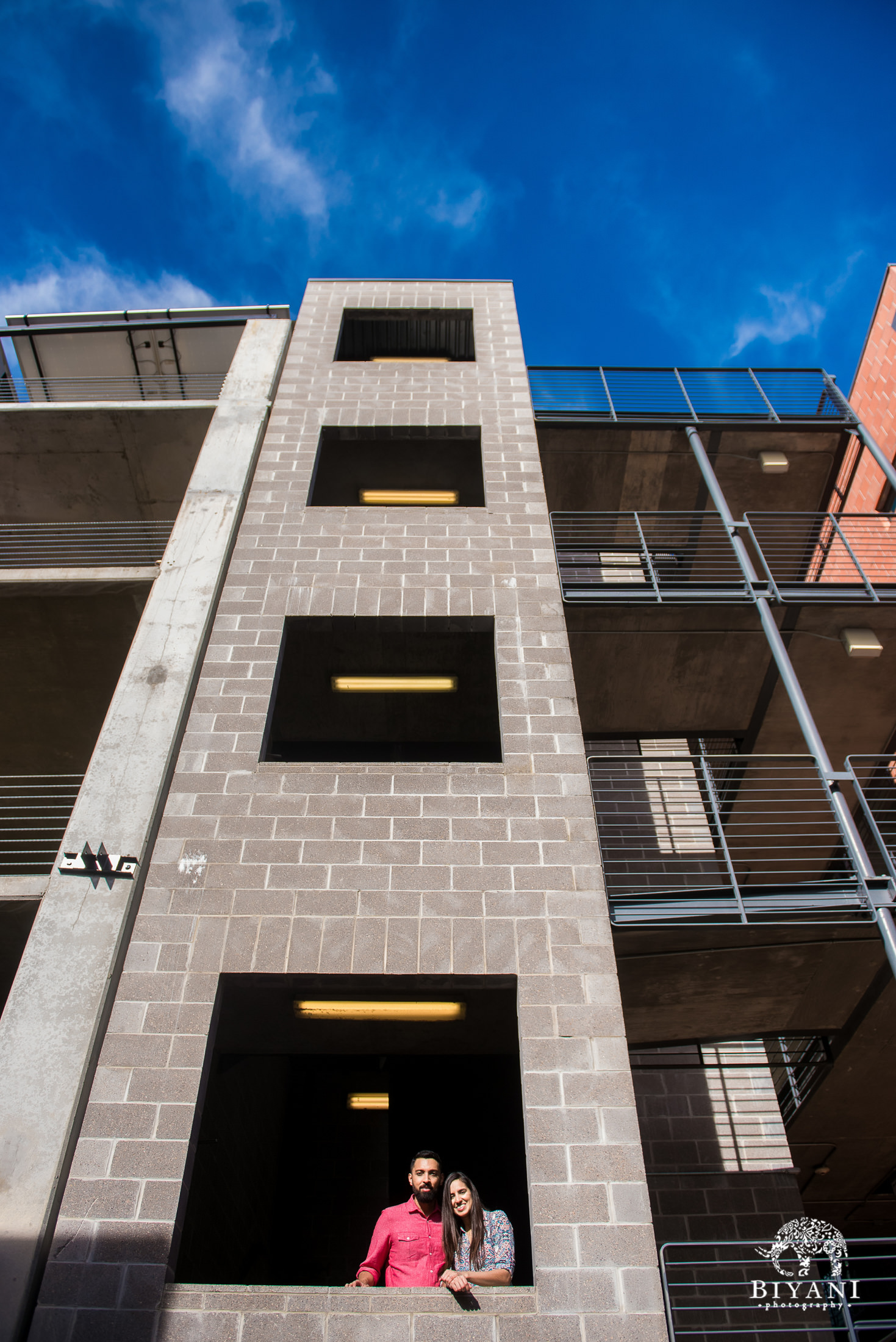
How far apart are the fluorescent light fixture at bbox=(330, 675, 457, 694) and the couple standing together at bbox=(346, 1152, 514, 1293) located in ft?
15.3

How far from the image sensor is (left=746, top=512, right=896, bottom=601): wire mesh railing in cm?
795

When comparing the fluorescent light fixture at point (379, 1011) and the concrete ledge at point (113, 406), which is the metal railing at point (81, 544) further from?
the fluorescent light fixture at point (379, 1011)

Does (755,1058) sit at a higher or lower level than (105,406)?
lower

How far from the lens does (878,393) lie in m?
13.8

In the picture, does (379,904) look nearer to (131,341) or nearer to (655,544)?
(655,544)

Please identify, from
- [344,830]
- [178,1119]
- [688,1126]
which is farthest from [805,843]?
[178,1119]

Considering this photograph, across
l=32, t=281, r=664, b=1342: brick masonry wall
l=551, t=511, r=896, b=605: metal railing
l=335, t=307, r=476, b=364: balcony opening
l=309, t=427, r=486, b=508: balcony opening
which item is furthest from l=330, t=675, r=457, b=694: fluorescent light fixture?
l=335, t=307, r=476, b=364: balcony opening

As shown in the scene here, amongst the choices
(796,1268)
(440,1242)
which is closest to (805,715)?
(440,1242)

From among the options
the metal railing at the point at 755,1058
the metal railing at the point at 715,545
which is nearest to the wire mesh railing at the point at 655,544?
the metal railing at the point at 715,545

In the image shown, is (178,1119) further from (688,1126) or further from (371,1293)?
(688,1126)

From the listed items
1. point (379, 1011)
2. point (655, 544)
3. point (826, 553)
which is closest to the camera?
point (379, 1011)

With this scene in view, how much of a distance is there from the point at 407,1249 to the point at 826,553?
855 centimetres

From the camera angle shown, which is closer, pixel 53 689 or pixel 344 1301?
pixel 344 1301

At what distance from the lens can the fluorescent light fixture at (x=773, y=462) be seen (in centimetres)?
1056
